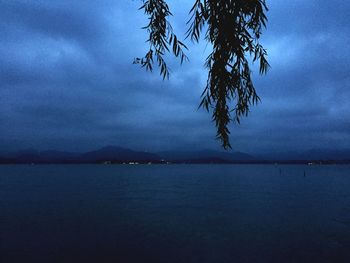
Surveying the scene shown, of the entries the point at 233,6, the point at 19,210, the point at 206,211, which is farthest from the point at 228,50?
the point at 19,210

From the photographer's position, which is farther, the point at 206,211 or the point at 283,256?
the point at 206,211

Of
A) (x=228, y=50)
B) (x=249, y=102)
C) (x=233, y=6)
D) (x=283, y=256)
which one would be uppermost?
(x=233, y=6)

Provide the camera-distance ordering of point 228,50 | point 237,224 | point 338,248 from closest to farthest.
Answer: point 228,50, point 338,248, point 237,224

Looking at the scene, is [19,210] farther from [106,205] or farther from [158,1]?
[158,1]

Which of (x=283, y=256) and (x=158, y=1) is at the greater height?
(x=158, y=1)

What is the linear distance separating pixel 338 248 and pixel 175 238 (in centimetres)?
1438

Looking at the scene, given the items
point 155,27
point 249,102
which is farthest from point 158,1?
point 249,102

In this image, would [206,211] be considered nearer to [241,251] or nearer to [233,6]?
[241,251]

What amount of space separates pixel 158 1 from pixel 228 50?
2153 mm

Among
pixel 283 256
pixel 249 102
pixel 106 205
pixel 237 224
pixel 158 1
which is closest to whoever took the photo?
pixel 249 102

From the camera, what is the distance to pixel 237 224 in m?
35.5

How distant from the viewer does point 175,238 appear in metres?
28.6

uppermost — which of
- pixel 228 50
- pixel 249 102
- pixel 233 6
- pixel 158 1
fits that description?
pixel 158 1

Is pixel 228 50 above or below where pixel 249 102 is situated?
above
